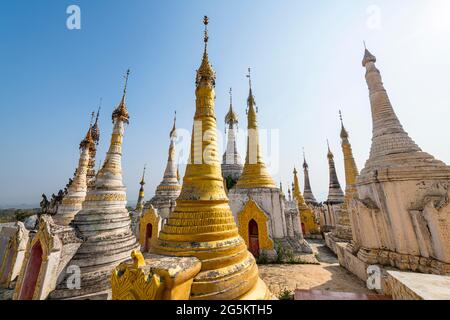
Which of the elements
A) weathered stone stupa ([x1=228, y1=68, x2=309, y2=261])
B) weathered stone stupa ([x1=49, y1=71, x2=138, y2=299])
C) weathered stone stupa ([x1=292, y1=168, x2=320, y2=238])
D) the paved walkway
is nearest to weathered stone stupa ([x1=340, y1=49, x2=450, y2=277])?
the paved walkway

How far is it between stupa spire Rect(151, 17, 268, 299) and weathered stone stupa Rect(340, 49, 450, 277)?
7488 millimetres

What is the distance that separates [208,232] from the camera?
5.55 m

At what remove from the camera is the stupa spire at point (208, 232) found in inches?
192

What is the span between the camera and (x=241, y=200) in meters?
14.9

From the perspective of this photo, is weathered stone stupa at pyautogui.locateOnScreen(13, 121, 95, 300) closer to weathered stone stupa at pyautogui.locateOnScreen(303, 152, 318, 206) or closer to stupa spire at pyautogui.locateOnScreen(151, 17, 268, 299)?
stupa spire at pyautogui.locateOnScreen(151, 17, 268, 299)

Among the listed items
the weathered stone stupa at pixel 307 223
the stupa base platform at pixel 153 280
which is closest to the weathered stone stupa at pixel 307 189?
the weathered stone stupa at pixel 307 223

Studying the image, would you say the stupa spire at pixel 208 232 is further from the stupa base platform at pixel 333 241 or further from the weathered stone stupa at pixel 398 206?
the stupa base platform at pixel 333 241

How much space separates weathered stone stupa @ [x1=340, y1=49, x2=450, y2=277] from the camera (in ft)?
27.2

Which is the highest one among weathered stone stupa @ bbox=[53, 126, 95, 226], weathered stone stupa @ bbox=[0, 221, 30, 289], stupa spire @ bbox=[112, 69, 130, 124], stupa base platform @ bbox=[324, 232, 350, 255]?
stupa spire @ bbox=[112, 69, 130, 124]

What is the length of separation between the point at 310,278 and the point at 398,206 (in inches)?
212

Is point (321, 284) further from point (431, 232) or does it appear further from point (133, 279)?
point (133, 279)

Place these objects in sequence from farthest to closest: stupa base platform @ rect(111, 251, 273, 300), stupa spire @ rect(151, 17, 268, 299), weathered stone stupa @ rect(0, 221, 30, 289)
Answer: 1. weathered stone stupa @ rect(0, 221, 30, 289)
2. stupa spire @ rect(151, 17, 268, 299)
3. stupa base platform @ rect(111, 251, 273, 300)
